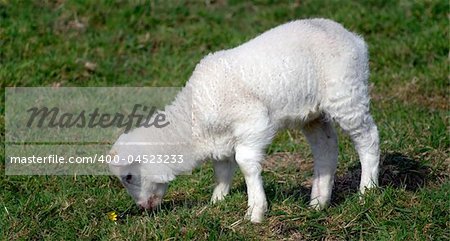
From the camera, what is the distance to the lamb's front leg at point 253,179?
6070 millimetres

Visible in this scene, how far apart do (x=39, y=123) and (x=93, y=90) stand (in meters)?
1.03

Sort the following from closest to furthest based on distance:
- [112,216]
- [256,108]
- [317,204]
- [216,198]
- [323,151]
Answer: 1. [256,108]
2. [112,216]
3. [317,204]
4. [216,198]
5. [323,151]

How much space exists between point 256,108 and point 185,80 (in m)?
3.36

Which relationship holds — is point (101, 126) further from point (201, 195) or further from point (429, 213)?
point (429, 213)

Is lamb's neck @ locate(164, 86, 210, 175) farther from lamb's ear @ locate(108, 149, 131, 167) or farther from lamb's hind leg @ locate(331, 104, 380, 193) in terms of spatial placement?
lamb's hind leg @ locate(331, 104, 380, 193)

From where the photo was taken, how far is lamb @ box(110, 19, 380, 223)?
6102 millimetres

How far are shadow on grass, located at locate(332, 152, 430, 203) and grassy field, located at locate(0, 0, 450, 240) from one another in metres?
0.01

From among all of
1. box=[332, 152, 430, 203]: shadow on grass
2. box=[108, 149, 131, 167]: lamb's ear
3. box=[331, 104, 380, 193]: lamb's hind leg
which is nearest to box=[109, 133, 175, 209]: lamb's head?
box=[108, 149, 131, 167]: lamb's ear

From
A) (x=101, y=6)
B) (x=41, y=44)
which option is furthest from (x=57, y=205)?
(x=101, y=6)

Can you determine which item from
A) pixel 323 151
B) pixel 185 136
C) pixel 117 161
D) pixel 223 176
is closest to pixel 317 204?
pixel 323 151

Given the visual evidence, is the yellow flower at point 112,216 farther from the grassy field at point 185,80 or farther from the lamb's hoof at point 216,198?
the lamb's hoof at point 216,198

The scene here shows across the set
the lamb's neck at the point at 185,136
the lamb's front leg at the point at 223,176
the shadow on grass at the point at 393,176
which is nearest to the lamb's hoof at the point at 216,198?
the lamb's front leg at the point at 223,176

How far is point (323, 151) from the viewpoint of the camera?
22.3ft

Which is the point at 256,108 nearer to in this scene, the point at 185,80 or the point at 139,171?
the point at 139,171
